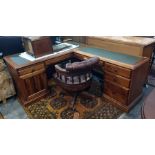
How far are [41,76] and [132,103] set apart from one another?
1304mm

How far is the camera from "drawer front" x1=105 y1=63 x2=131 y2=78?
1.71 metres

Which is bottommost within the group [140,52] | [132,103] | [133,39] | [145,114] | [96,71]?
[132,103]

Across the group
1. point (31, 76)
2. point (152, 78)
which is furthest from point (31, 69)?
point (152, 78)

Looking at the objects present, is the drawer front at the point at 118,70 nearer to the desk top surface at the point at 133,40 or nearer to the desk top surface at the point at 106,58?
the desk top surface at the point at 106,58

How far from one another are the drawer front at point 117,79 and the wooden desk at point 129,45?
43 cm

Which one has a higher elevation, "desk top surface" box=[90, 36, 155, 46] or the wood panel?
"desk top surface" box=[90, 36, 155, 46]

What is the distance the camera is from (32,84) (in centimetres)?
206

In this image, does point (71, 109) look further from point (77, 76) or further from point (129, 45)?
point (129, 45)

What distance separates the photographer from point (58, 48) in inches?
94.0

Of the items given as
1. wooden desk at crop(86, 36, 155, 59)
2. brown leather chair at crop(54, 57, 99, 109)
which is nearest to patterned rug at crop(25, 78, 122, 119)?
brown leather chair at crop(54, 57, 99, 109)

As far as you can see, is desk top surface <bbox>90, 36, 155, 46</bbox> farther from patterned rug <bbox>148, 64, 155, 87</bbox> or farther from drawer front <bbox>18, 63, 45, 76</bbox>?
drawer front <bbox>18, 63, 45, 76</bbox>

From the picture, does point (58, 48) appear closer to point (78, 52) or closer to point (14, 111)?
point (78, 52)

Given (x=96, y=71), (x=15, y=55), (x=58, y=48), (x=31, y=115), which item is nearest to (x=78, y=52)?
(x=58, y=48)

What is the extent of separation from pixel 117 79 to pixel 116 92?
8.2 inches
